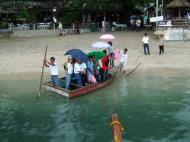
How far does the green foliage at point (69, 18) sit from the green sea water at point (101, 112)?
965 inches

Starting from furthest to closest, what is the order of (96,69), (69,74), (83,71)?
(96,69)
(83,71)
(69,74)

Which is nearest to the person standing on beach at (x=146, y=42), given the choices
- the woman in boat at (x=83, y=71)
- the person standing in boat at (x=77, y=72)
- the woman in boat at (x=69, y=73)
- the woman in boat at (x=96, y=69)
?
the woman in boat at (x=96, y=69)

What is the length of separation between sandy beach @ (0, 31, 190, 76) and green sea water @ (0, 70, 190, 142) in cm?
311

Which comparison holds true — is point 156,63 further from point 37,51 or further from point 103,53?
point 37,51

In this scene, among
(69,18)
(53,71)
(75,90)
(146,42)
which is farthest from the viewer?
(69,18)

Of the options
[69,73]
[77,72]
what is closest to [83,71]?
[77,72]

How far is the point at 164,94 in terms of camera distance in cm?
1925

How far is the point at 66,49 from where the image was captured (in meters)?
32.1

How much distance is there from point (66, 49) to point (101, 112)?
16.0m

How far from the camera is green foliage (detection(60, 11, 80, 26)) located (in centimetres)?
4691

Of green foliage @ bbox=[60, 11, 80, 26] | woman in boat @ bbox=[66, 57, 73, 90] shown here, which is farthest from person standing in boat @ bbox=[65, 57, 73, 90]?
green foliage @ bbox=[60, 11, 80, 26]

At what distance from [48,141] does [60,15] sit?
4011 centimetres

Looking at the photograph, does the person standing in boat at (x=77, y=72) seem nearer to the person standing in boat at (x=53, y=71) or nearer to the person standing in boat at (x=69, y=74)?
the person standing in boat at (x=69, y=74)

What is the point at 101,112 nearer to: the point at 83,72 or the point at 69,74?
the point at 69,74
